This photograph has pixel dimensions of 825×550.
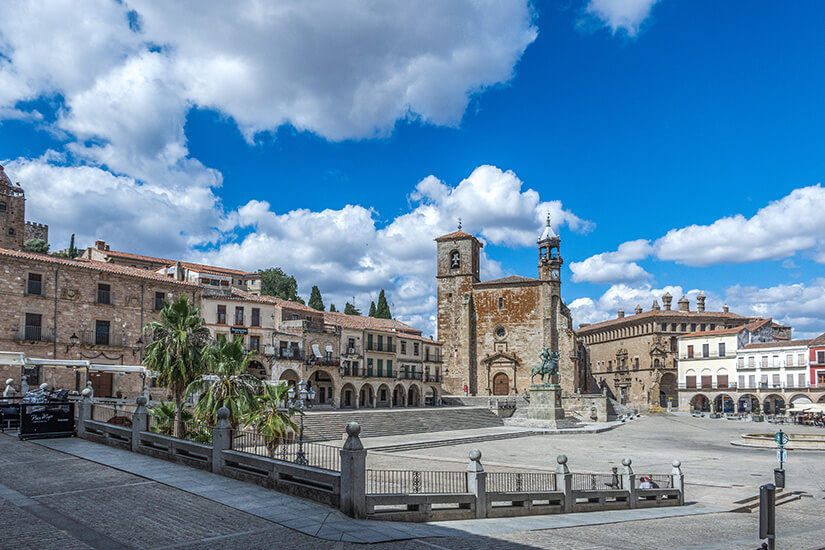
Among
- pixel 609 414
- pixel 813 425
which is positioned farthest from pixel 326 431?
pixel 813 425

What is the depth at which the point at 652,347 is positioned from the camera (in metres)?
86.4

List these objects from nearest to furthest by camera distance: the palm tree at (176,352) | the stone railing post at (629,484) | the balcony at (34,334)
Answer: the stone railing post at (629,484) < the palm tree at (176,352) < the balcony at (34,334)

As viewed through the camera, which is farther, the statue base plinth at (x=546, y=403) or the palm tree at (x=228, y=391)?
the statue base plinth at (x=546, y=403)

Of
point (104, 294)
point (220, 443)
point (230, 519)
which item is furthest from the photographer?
point (104, 294)

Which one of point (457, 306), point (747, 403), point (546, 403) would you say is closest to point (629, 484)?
point (546, 403)

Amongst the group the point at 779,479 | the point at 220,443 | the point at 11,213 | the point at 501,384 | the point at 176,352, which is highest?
the point at 11,213

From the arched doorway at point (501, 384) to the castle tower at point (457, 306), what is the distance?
2.34 m

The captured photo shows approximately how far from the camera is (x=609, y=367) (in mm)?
99750

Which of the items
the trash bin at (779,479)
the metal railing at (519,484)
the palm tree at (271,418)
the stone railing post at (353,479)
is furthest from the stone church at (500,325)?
the stone railing post at (353,479)

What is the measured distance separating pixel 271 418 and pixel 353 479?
994 centimetres

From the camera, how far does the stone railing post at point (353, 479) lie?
11984mm

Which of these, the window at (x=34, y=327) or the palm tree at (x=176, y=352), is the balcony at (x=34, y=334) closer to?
the window at (x=34, y=327)

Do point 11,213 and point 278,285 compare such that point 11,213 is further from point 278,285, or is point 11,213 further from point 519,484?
point 519,484

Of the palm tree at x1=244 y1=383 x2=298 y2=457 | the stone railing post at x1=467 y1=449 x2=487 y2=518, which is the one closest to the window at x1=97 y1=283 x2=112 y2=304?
the palm tree at x1=244 y1=383 x2=298 y2=457
